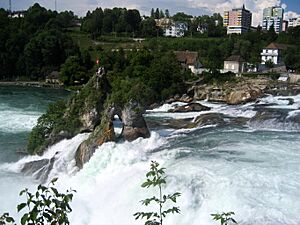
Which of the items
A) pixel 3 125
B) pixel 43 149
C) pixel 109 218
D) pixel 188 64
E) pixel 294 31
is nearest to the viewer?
pixel 109 218

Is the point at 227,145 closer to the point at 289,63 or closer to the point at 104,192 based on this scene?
the point at 104,192

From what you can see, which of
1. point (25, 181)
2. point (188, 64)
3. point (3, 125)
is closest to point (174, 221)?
point (25, 181)

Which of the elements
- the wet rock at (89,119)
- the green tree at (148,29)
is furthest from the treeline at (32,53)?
the wet rock at (89,119)

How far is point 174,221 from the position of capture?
10.4m

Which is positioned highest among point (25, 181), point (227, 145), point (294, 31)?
point (294, 31)

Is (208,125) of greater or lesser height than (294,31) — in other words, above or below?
below

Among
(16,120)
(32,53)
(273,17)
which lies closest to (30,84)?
(32,53)

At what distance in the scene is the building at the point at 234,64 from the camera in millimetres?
Answer: 55188

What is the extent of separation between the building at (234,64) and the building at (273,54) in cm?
671

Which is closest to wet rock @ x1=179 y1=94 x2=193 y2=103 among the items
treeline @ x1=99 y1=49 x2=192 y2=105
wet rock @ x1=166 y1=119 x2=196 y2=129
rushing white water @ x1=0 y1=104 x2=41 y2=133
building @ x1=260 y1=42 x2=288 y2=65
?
treeline @ x1=99 y1=49 x2=192 y2=105

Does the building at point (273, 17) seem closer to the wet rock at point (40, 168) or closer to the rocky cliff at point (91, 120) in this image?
Answer: the rocky cliff at point (91, 120)

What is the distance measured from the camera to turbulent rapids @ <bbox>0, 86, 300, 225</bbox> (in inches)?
409

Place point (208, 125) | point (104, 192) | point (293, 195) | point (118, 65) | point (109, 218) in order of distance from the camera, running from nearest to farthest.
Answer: point (293, 195)
point (109, 218)
point (104, 192)
point (208, 125)
point (118, 65)

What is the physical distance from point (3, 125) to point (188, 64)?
111ft
